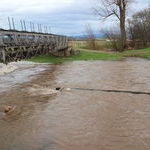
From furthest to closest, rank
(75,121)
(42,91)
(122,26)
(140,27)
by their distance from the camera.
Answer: (140,27)
(122,26)
(42,91)
(75,121)

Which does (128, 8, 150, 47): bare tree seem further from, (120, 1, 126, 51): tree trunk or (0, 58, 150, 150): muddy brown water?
(0, 58, 150, 150): muddy brown water

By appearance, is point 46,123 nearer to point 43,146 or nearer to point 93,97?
point 43,146

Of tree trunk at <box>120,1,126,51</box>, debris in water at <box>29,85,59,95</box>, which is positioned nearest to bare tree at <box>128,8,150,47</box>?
tree trunk at <box>120,1,126,51</box>


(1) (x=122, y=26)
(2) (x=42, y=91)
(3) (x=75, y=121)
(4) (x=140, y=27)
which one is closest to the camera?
(3) (x=75, y=121)

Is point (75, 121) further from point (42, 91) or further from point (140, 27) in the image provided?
point (140, 27)

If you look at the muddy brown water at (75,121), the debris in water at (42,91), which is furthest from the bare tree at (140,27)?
the debris in water at (42,91)

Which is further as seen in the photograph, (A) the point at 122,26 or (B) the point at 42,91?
(A) the point at 122,26

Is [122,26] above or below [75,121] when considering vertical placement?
above

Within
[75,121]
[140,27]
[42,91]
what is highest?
[140,27]

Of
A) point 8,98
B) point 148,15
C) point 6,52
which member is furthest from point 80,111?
point 148,15

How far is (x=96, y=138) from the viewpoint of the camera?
5.37 m

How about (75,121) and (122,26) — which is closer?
(75,121)

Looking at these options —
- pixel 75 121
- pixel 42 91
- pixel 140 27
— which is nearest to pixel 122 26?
pixel 140 27

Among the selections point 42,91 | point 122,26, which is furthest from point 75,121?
point 122,26
